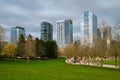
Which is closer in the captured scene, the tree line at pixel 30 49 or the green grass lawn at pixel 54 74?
the green grass lawn at pixel 54 74

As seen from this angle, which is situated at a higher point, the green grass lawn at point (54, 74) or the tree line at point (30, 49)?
the tree line at point (30, 49)

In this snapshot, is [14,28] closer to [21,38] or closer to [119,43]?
[21,38]

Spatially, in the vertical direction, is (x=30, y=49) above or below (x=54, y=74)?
above

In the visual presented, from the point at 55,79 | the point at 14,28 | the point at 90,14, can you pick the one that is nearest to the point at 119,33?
the point at 55,79

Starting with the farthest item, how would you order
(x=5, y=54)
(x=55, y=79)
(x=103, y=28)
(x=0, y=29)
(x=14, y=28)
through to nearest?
(x=14, y=28), (x=5, y=54), (x=0, y=29), (x=103, y=28), (x=55, y=79)

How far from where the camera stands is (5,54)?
96375 mm

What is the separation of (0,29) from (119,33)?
38.2 meters

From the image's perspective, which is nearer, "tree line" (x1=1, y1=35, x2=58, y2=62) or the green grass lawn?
the green grass lawn

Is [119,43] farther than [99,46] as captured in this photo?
No

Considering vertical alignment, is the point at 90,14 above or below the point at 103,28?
above

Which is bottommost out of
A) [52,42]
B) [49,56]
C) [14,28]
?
[49,56]

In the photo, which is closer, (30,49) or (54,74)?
(54,74)

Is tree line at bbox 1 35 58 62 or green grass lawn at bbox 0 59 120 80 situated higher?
tree line at bbox 1 35 58 62

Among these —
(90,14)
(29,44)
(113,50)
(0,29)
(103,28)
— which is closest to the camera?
(113,50)
